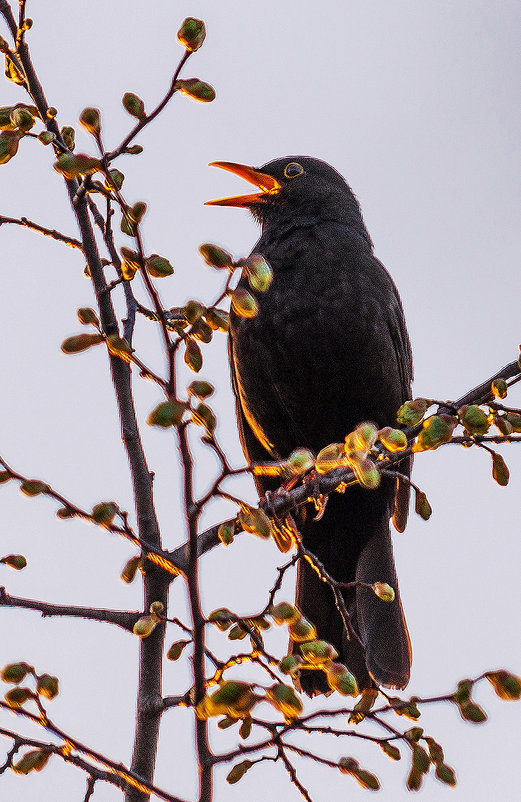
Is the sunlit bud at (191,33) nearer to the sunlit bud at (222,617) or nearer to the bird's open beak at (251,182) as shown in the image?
the sunlit bud at (222,617)

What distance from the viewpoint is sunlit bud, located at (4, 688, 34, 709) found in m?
1.84

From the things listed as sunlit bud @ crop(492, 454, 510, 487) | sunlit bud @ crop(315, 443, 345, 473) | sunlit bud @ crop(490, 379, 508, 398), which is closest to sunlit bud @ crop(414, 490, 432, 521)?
sunlit bud @ crop(492, 454, 510, 487)

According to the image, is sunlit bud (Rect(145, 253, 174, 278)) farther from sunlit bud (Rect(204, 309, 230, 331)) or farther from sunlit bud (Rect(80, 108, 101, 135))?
sunlit bud (Rect(80, 108, 101, 135))

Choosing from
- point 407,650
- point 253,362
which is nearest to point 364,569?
point 407,650

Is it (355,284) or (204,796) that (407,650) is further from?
(204,796)

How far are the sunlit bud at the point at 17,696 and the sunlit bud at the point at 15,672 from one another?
0.02 metres

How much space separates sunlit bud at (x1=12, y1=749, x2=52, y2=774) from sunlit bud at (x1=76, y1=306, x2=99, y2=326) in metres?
0.86

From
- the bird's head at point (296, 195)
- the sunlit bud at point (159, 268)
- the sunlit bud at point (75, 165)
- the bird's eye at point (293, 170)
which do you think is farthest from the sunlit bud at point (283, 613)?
the bird's eye at point (293, 170)

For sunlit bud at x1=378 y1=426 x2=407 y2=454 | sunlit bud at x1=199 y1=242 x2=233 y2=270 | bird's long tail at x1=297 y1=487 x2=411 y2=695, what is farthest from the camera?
bird's long tail at x1=297 y1=487 x2=411 y2=695

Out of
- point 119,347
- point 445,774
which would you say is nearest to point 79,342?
point 119,347

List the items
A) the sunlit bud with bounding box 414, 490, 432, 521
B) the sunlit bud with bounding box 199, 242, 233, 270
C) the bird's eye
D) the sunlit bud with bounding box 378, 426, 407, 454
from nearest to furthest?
the sunlit bud with bounding box 199, 242, 233, 270 < the sunlit bud with bounding box 378, 426, 407, 454 < the sunlit bud with bounding box 414, 490, 432, 521 < the bird's eye

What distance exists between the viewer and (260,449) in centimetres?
460

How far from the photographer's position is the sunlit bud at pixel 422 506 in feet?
6.93

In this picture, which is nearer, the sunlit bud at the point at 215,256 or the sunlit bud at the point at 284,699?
the sunlit bud at the point at 284,699
